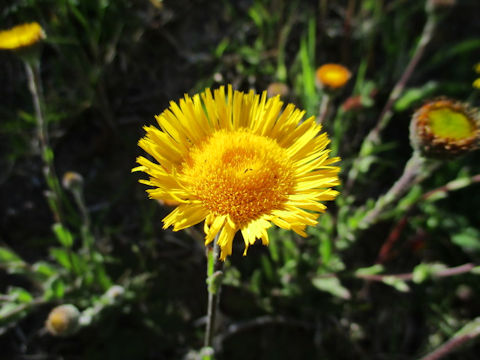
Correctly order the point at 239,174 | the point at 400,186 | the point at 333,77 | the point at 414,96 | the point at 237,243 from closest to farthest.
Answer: the point at 239,174, the point at 400,186, the point at 237,243, the point at 333,77, the point at 414,96

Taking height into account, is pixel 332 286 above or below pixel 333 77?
below

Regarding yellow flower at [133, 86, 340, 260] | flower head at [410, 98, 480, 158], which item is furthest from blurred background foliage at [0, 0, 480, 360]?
yellow flower at [133, 86, 340, 260]

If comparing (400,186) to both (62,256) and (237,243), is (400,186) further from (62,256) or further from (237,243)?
(62,256)

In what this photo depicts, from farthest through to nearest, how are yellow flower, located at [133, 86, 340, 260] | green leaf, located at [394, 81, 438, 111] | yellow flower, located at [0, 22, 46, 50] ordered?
green leaf, located at [394, 81, 438, 111], yellow flower, located at [0, 22, 46, 50], yellow flower, located at [133, 86, 340, 260]

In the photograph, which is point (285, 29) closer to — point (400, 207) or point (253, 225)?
point (400, 207)

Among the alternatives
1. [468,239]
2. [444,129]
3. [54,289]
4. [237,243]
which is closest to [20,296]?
[54,289]

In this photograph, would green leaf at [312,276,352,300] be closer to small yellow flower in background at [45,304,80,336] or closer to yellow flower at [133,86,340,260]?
yellow flower at [133,86,340,260]

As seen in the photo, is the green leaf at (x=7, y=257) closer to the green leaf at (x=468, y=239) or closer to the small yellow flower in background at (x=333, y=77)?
the small yellow flower in background at (x=333, y=77)
